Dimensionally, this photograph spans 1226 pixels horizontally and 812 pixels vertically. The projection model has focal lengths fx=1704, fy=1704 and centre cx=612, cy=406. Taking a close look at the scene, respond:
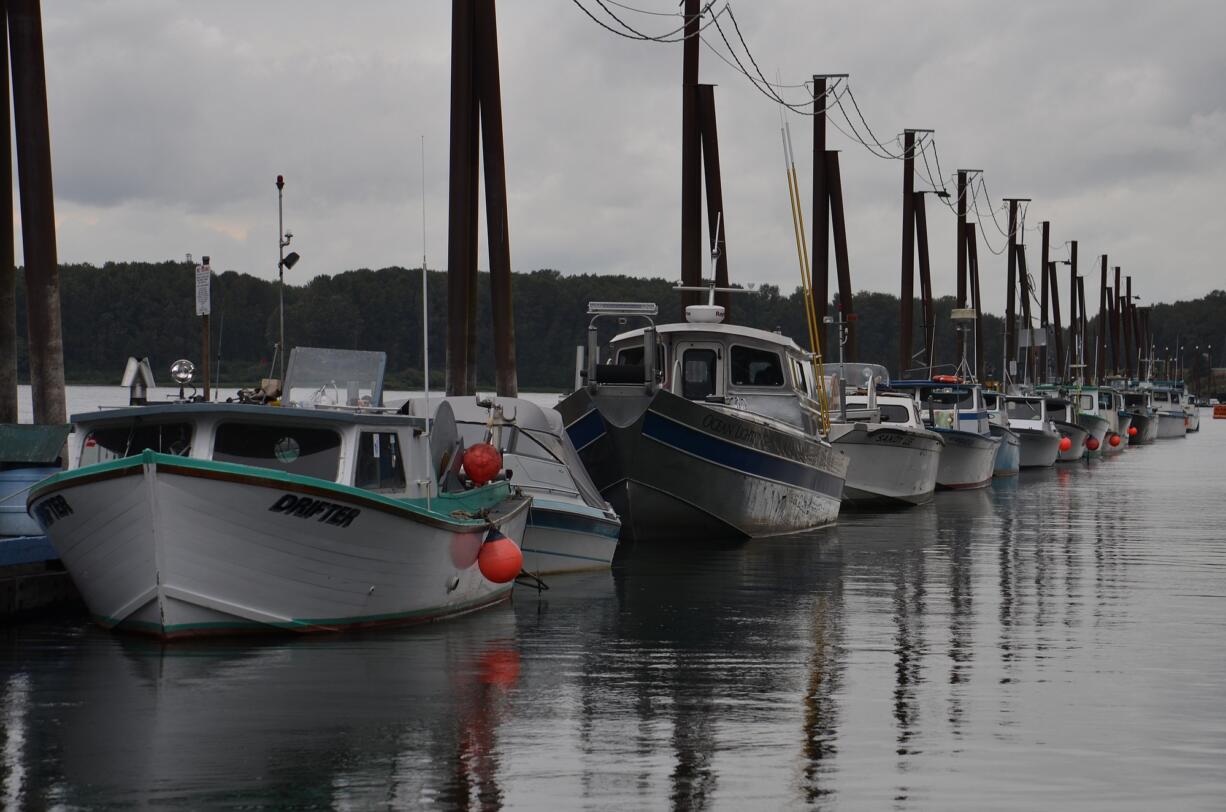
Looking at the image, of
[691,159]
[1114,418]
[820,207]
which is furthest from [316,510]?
[1114,418]

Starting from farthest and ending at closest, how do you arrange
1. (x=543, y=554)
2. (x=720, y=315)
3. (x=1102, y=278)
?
(x=1102, y=278) → (x=720, y=315) → (x=543, y=554)

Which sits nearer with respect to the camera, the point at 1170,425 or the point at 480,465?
the point at 480,465

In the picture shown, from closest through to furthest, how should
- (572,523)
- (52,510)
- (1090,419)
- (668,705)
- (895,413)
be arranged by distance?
(668,705), (52,510), (572,523), (895,413), (1090,419)

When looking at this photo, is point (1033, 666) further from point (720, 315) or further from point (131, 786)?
point (720, 315)

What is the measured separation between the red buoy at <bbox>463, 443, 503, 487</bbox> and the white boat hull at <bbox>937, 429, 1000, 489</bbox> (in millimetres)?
26247

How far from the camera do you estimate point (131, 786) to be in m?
9.33

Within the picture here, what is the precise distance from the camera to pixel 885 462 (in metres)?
35.2

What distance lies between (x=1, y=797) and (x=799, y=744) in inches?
183

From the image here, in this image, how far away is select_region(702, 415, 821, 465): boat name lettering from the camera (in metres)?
23.9

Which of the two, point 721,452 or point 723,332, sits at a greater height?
point 723,332

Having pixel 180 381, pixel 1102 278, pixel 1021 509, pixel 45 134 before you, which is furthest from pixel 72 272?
pixel 1102 278

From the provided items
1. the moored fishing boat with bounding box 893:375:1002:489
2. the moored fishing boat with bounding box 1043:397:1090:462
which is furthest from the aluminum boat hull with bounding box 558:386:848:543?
the moored fishing boat with bounding box 1043:397:1090:462

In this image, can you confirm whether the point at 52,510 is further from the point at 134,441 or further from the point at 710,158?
the point at 710,158

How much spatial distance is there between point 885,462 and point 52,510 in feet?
77.3
